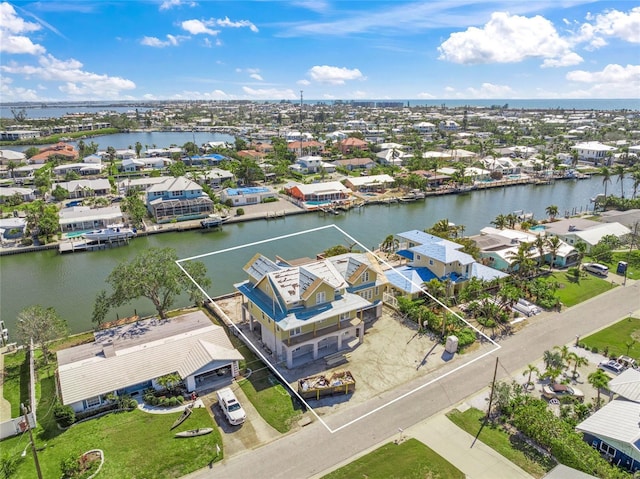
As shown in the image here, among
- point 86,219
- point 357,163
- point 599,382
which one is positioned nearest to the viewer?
point 599,382

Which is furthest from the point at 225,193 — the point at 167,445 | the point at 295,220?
the point at 167,445

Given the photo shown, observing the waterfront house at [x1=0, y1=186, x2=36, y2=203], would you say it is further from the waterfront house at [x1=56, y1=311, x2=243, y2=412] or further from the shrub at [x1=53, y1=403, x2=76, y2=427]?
the shrub at [x1=53, y1=403, x2=76, y2=427]

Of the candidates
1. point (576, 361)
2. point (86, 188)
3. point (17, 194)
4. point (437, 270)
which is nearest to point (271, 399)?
point (576, 361)

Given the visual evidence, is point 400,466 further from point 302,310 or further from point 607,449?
point 302,310

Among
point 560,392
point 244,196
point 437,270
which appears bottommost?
point 560,392

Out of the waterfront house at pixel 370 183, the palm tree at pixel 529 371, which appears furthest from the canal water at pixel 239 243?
the palm tree at pixel 529 371

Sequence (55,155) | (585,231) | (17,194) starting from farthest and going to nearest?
(55,155) < (17,194) < (585,231)

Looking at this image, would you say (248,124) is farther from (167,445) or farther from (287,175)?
(167,445)
